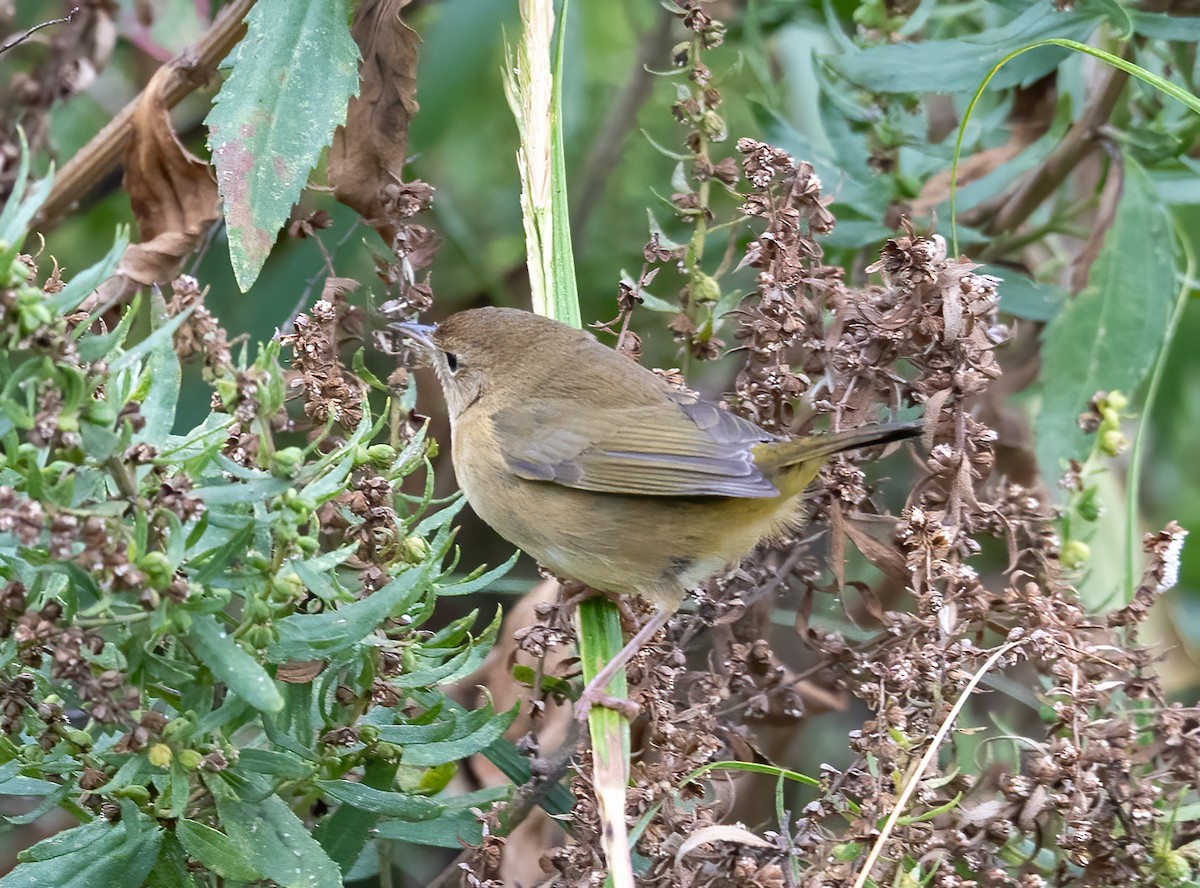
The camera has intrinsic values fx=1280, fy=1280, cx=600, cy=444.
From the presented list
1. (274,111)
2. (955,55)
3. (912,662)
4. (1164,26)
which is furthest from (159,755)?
(1164,26)

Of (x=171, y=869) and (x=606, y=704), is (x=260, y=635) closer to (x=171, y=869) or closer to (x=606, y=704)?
(x=171, y=869)

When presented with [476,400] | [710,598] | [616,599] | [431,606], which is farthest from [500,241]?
[431,606]

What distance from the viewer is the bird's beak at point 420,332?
2954 mm

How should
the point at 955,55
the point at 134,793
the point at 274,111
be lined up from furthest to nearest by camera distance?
the point at 955,55 → the point at 274,111 → the point at 134,793

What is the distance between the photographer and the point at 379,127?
2625 mm

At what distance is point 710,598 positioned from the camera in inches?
99.3

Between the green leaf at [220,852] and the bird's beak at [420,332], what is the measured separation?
1.33 m

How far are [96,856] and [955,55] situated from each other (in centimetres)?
256

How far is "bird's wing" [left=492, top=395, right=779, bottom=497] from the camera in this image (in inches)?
114

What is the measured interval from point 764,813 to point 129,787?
2416 mm

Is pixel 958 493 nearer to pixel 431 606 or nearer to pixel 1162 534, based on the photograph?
pixel 1162 534

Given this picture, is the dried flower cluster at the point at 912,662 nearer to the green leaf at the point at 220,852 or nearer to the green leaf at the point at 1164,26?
the green leaf at the point at 220,852

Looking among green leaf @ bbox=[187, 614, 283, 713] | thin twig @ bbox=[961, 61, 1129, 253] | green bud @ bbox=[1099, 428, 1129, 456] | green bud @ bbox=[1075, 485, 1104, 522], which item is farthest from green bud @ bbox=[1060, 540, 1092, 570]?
green leaf @ bbox=[187, 614, 283, 713]

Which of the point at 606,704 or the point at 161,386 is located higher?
the point at 161,386
